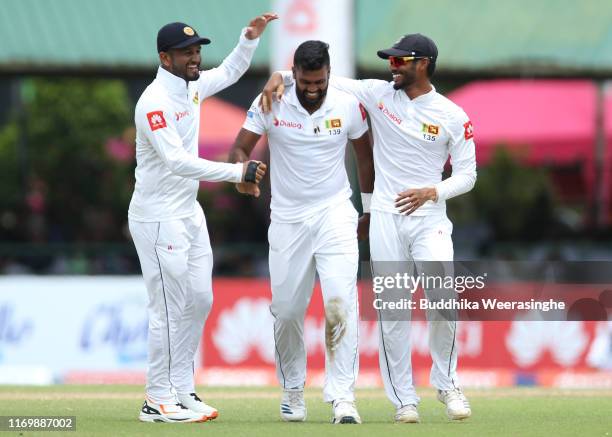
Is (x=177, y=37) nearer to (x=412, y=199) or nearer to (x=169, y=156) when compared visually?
(x=169, y=156)

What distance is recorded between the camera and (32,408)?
30.6 feet

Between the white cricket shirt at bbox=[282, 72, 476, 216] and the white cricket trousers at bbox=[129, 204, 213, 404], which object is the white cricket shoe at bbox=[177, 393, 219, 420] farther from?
the white cricket shirt at bbox=[282, 72, 476, 216]

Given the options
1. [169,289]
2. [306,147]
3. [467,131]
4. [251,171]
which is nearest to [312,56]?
[306,147]

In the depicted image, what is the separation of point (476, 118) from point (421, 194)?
11199mm

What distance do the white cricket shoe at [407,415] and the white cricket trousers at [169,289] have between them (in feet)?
4.37

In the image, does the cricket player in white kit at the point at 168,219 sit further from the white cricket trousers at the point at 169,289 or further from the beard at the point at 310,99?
the beard at the point at 310,99

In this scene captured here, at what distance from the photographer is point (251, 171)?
26.8ft

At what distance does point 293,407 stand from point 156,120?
1929mm

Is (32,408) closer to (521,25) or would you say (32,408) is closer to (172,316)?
(172,316)

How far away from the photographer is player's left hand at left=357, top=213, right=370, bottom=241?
29.3 ft

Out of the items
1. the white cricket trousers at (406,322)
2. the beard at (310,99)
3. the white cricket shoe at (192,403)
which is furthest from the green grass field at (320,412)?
the beard at (310,99)

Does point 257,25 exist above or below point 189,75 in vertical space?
above

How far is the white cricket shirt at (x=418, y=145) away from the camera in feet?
27.9

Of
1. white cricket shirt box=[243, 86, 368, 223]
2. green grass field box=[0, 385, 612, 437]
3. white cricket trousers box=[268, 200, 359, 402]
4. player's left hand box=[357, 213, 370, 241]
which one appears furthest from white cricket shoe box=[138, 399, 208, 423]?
player's left hand box=[357, 213, 370, 241]
